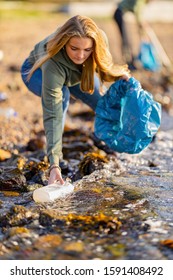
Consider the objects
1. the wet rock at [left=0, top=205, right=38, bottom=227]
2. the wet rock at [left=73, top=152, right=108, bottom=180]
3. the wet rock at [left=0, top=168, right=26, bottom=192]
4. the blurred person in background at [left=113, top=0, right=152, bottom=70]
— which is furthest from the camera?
the blurred person in background at [left=113, top=0, right=152, bottom=70]

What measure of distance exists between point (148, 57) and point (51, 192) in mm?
5940

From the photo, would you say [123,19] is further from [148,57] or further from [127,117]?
[127,117]

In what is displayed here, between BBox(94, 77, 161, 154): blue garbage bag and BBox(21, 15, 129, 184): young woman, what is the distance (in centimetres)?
14

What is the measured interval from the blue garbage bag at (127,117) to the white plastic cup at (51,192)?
0.83m

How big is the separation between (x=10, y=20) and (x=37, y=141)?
9538 mm

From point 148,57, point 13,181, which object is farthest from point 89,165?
point 148,57

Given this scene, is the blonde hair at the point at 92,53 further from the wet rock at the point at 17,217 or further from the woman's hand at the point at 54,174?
the wet rock at the point at 17,217

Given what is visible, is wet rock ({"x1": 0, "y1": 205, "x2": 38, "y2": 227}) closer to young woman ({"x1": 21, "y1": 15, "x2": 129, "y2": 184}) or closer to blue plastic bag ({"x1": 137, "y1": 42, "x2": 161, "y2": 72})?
young woman ({"x1": 21, "y1": 15, "x2": 129, "y2": 184})

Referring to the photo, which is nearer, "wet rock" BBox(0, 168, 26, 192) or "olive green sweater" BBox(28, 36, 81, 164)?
"olive green sweater" BBox(28, 36, 81, 164)

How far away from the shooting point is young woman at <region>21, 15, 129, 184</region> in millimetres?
4469

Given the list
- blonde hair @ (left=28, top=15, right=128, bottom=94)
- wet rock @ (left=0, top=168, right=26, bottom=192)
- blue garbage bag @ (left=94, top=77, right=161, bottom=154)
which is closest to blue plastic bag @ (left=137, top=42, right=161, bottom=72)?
blue garbage bag @ (left=94, top=77, right=161, bottom=154)

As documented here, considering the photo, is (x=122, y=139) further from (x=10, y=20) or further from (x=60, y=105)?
(x=10, y=20)

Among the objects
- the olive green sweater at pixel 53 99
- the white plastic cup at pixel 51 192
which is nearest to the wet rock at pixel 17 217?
the white plastic cup at pixel 51 192
